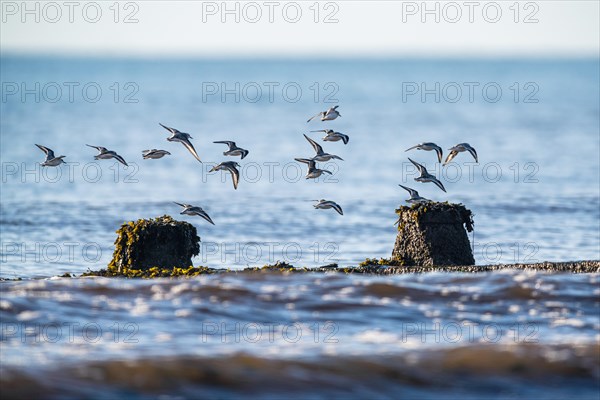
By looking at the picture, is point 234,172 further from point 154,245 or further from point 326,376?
point 326,376

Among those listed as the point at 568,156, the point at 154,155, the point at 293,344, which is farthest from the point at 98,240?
the point at 568,156

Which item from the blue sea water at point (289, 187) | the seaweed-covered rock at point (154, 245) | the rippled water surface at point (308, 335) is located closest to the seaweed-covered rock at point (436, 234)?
the rippled water surface at point (308, 335)

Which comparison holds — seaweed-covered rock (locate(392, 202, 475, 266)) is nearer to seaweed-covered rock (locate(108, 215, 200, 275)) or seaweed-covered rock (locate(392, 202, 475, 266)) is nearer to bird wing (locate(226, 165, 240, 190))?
seaweed-covered rock (locate(108, 215, 200, 275))

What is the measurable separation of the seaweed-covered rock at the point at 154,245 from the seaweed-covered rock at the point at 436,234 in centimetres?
335

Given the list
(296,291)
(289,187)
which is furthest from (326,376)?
(289,187)

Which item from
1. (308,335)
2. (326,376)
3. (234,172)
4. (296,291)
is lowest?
(326,376)

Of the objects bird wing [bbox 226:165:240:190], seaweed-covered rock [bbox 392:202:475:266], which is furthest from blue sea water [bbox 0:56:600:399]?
bird wing [bbox 226:165:240:190]

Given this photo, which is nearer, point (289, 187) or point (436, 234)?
point (436, 234)

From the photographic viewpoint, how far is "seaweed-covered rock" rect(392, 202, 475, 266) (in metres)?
17.5

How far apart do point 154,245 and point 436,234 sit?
4.23 metres

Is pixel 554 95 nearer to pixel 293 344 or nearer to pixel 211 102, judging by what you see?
pixel 211 102

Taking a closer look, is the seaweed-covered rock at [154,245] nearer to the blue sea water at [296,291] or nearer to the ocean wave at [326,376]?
the blue sea water at [296,291]

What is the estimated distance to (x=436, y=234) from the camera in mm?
17547

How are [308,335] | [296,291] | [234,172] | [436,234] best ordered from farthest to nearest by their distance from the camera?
[234,172] → [436,234] → [296,291] → [308,335]
